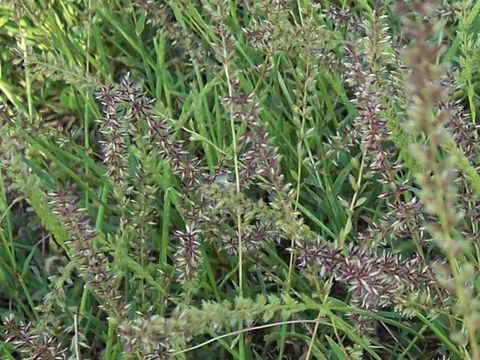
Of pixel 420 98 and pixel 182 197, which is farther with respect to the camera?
pixel 182 197

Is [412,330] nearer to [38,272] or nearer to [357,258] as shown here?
[357,258]

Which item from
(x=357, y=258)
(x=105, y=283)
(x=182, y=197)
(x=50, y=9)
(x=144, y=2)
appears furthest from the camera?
(x=50, y=9)

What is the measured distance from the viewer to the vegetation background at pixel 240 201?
1224mm

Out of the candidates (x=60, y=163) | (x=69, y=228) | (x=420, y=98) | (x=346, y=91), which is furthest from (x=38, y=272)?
(x=420, y=98)

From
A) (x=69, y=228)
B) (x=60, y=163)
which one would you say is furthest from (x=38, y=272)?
(x=69, y=228)

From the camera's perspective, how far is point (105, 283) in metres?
1.28

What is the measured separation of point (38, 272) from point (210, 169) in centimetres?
44

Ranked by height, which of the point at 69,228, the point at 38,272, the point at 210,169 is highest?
the point at 69,228

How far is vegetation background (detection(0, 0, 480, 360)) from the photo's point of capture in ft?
4.01

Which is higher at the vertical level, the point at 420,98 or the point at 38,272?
the point at 420,98

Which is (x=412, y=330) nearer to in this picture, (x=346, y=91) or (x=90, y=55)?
(x=346, y=91)

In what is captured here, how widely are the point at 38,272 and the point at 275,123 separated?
1.92 feet

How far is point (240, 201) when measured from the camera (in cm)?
123

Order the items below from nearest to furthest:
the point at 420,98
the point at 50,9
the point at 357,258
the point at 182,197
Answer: the point at 420,98, the point at 357,258, the point at 182,197, the point at 50,9
